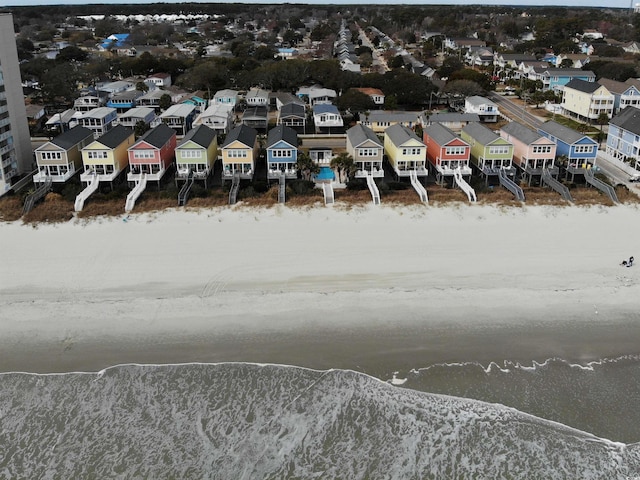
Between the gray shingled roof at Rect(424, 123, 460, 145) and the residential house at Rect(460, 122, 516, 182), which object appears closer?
the residential house at Rect(460, 122, 516, 182)

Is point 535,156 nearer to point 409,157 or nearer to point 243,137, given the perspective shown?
point 409,157

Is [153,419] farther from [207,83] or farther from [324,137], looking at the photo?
[207,83]

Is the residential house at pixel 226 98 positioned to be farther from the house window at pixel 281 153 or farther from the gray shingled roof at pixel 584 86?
the gray shingled roof at pixel 584 86

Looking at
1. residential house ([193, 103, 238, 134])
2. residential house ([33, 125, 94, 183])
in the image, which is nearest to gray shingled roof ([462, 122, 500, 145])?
residential house ([193, 103, 238, 134])

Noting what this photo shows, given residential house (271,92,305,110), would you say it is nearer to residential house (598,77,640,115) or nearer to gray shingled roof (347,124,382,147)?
gray shingled roof (347,124,382,147)

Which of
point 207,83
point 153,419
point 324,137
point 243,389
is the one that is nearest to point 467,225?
point 243,389

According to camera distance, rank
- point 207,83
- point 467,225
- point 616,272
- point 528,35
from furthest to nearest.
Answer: point 528,35
point 207,83
point 467,225
point 616,272

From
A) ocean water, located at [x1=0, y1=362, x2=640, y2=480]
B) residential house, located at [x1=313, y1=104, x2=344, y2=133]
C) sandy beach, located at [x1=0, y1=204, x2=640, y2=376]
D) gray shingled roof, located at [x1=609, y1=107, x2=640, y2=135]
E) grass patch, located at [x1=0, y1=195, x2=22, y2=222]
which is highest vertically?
gray shingled roof, located at [x1=609, y1=107, x2=640, y2=135]

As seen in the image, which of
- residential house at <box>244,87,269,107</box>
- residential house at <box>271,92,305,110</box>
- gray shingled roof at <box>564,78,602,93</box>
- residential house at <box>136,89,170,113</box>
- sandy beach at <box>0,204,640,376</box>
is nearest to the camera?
sandy beach at <box>0,204,640,376</box>
